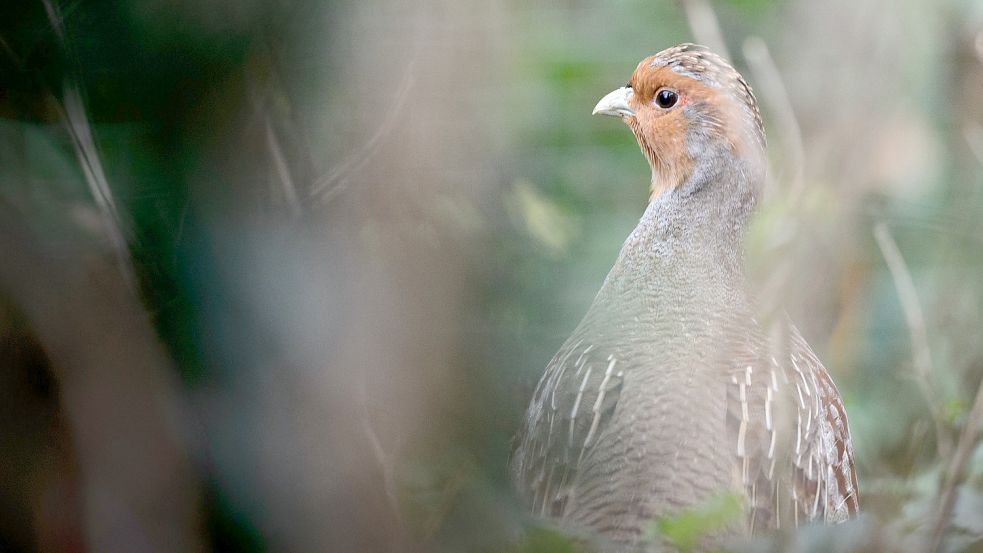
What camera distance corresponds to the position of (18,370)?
694mm

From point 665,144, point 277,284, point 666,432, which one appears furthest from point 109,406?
point 665,144

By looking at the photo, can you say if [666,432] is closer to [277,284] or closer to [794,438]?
[794,438]

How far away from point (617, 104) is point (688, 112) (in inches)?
4.9

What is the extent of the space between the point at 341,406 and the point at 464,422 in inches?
3.9

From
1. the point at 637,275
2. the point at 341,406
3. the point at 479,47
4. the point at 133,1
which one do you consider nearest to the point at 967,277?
the point at 637,275

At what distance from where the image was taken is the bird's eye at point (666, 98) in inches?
57.5

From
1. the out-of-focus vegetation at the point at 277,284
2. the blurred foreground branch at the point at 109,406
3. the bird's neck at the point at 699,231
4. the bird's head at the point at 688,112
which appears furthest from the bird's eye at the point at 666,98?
the blurred foreground branch at the point at 109,406

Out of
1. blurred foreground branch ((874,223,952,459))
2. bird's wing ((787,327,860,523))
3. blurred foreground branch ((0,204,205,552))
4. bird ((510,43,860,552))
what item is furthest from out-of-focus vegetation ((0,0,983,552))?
bird's wing ((787,327,860,523))

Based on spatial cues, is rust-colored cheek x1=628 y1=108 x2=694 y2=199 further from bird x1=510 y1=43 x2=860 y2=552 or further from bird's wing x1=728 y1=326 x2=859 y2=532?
bird's wing x1=728 y1=326 x2=859 y2=532

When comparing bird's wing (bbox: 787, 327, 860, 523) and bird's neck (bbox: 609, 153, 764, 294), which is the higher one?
bird's neck (bbox: 609, 153, 764, 294)

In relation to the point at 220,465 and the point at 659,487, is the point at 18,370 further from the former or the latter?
the point at 659,487

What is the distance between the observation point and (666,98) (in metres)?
1.47

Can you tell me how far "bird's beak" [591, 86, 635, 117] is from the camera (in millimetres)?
1479

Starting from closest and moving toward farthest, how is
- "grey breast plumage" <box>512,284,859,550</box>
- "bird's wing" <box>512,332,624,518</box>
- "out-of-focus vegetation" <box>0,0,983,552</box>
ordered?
"out-of-focus vegetation" <box>0,0,983,552</box> → "grey breast plumage" <box>512,284,859,550</box> → "bird's wing" <box>512,332,624,518</box>
